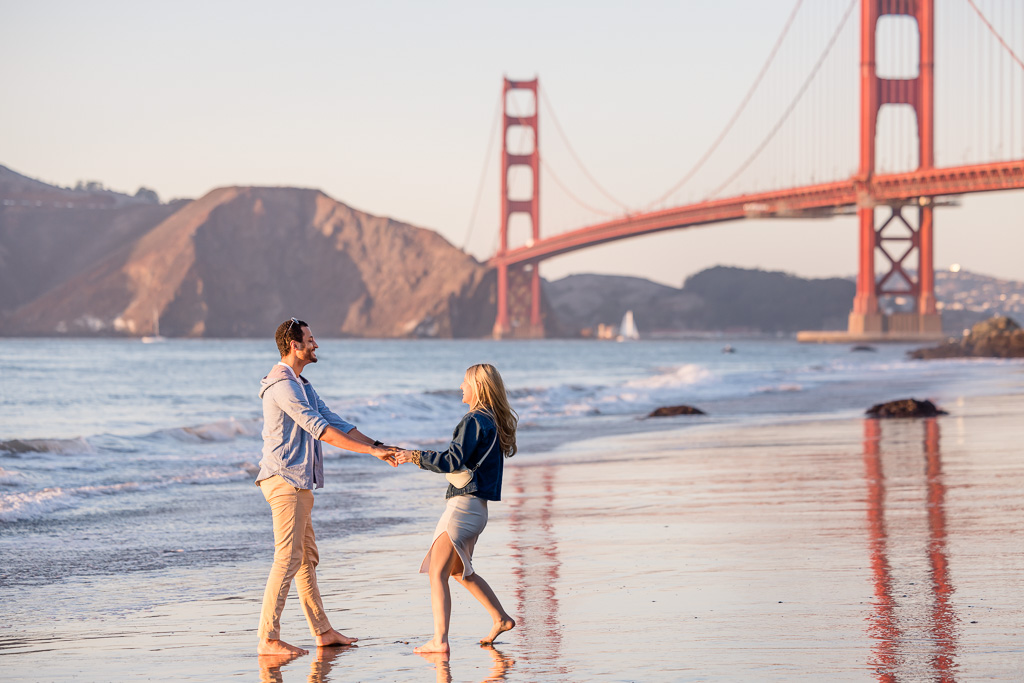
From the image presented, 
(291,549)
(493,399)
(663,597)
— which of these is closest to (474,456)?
(493,399)

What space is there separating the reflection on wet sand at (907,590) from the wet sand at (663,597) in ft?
0.04

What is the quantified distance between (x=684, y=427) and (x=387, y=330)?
123936 mm

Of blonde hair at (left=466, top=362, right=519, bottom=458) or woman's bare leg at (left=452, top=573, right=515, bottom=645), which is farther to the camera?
woman's bare leg at (left=452, top=573, right=515, bottom=645)

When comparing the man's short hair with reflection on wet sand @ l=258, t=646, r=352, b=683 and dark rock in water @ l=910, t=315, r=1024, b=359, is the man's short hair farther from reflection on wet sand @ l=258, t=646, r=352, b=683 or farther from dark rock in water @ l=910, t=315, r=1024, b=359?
dark rock in water @ l=910, t=315, r=1024, b=359

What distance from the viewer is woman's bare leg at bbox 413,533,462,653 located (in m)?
4.43

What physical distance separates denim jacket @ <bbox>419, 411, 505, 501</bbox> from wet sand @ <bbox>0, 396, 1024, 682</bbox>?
1.90ft

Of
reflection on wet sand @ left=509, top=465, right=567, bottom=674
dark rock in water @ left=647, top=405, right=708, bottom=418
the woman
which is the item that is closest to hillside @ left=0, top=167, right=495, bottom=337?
dark rock in water @ left=647, top=405, right=708, bottom=418

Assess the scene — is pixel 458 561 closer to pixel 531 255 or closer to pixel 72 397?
pixel 72 397

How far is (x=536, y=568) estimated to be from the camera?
19.9 ft

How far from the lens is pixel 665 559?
20.2 ft

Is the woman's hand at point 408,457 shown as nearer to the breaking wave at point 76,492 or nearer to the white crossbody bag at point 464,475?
the white crossbody bag at point 464,475

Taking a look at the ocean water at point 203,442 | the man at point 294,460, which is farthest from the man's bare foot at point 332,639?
the ocean water at point 203,442

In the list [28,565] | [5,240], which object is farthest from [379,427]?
[5,240]

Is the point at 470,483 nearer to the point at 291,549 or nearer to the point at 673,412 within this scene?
the point at 291,549
